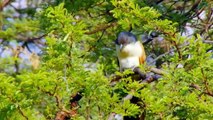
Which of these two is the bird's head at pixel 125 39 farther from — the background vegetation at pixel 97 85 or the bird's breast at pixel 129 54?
the background vegetation at pixel 97 85

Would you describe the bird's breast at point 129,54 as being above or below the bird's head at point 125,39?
below

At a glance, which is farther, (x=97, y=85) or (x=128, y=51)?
(x=128, y=51)

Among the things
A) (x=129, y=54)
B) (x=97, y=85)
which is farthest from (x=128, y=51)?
(x=97, y=85)

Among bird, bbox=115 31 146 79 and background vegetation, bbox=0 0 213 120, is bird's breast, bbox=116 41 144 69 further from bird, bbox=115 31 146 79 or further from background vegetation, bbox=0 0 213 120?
background vegetation, bbox=0 0 213 120

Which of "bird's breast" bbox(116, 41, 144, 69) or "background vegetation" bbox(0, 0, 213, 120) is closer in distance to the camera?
"background vegetation" bbox(0, 0, 213, 120)

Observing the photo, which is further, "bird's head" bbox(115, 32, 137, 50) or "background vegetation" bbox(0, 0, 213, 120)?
"bird's head" bbox(115, 32, 137, 50)

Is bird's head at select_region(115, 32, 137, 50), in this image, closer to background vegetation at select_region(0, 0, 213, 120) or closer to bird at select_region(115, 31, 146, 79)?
bird at select_region(115, 31, 146, 79)

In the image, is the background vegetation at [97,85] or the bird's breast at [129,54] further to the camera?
the bird's breast at [129,54]

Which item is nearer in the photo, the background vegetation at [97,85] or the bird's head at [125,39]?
the background vegetation at [97,85]

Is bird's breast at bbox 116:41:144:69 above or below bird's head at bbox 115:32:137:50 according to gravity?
below

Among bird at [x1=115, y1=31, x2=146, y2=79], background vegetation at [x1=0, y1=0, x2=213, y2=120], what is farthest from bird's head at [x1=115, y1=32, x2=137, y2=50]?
background vegetation at [x1=0, y1=0, x2=213, y2=120]

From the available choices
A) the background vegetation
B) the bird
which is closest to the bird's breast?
the bird

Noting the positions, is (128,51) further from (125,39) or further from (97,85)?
(97,85)

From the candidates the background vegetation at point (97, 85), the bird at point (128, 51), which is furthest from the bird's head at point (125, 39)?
the background vegetation at point (97, 85)
